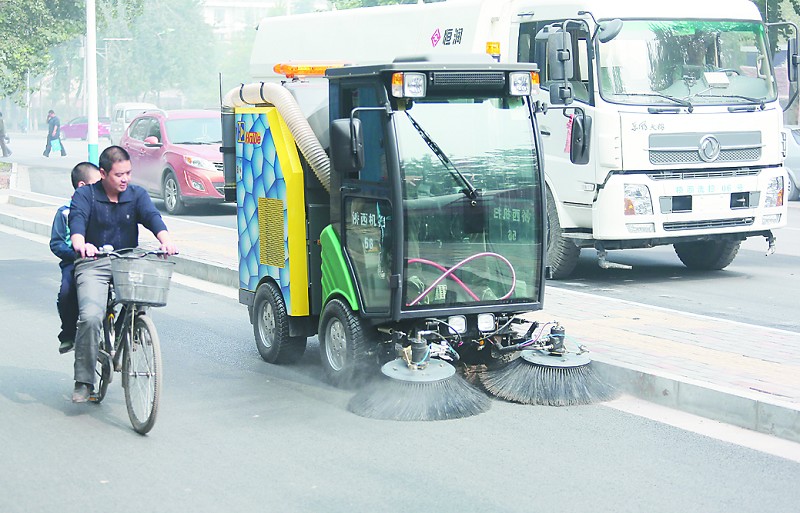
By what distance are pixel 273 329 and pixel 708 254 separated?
666cm

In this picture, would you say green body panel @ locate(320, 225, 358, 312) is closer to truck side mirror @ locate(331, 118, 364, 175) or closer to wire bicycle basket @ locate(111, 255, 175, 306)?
truck side mirror @ locate(331, 118, 364, 175)

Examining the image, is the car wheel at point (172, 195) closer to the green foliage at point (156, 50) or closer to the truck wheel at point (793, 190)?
the truck wheel at point (793, 190)

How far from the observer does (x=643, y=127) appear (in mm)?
11445

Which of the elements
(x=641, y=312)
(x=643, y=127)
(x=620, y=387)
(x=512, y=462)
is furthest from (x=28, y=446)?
(x=643, y=127)

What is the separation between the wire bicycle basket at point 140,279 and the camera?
250 inches

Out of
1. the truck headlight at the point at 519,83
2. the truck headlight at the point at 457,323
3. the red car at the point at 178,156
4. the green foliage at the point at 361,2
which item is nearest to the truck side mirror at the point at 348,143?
the truck headlight at the point at 519,83

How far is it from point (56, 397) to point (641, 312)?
484 cm

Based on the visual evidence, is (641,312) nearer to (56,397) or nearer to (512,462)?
(512,462)

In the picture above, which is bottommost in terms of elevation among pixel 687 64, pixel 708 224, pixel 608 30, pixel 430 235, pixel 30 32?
pixel 708 224

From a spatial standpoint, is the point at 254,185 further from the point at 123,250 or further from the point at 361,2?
the point at 361,2

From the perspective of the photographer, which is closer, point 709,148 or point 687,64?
point 709,148

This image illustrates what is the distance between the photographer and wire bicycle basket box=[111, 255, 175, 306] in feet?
20.8

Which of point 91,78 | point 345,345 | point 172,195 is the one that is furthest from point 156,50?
point 345,345

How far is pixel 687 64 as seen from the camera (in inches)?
469
